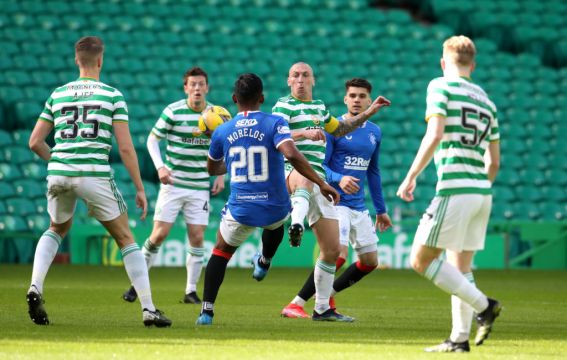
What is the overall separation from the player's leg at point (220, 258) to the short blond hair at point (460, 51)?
2.25m

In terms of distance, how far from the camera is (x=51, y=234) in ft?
27.6

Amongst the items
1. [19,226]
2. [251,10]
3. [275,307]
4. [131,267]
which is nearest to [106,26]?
[251,10]

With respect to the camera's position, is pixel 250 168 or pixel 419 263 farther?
pixel 250 168

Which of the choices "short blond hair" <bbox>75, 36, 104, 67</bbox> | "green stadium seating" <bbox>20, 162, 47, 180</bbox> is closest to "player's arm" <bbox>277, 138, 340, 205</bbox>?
"short blond hair" <bbox>75, 36, 104, 67</bbox>

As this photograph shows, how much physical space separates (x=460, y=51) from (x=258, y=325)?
9.44 ft

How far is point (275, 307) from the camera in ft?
34.9

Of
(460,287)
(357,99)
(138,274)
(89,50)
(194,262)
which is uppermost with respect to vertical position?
(89,50)

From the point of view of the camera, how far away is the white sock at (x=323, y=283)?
9242 millimetres

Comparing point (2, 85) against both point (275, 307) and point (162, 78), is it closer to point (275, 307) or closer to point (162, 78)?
point (162, 78)

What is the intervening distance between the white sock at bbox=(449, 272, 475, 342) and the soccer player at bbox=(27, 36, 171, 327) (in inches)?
88.2

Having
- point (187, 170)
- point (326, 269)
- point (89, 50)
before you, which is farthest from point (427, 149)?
point (187, 170)

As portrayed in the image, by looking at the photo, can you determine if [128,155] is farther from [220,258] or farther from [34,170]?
[34,170]

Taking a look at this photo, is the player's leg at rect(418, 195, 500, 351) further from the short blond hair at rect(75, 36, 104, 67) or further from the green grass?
the short blond hair at rect(75, 36, 104, 67)

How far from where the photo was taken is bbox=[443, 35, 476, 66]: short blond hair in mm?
6758
